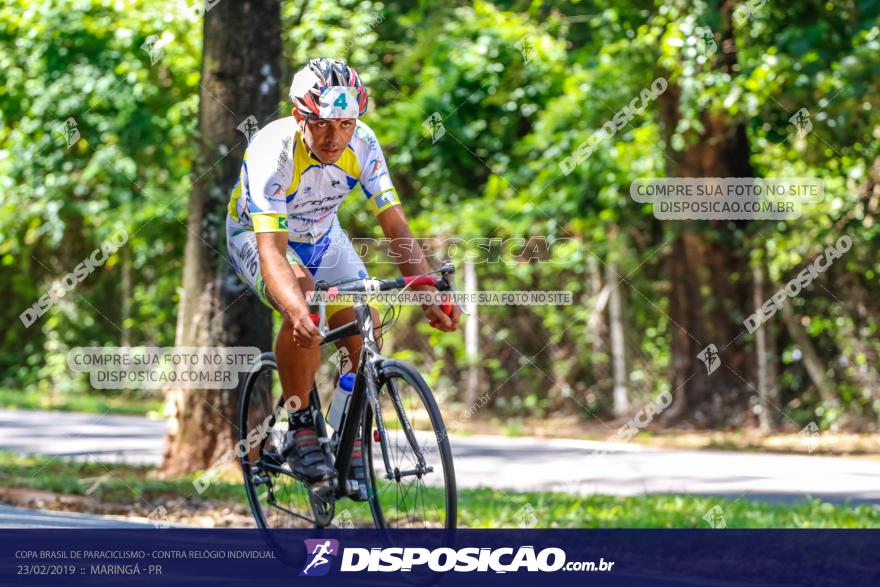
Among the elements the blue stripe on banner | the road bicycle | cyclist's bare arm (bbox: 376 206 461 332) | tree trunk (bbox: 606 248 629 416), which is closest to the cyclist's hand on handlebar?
cyclist's bare arm (bbox: 376 206 461 332)

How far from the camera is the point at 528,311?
1744 cm

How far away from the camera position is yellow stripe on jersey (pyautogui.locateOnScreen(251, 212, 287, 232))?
6.00 m

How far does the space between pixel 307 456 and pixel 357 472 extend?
31 centimetres

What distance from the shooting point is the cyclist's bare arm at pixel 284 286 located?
18.8ft

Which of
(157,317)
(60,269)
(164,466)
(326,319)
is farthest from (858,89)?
(60,269)

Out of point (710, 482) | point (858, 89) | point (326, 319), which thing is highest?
point (858, 89)

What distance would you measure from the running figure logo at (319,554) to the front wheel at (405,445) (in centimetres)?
29

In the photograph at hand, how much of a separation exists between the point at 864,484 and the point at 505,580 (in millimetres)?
5586

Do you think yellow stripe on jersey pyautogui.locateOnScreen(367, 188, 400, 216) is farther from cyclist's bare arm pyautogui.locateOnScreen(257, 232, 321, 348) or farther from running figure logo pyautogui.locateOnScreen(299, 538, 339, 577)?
running figure logo pyautogui.locateOnScreen(299, 538, 339, 577)

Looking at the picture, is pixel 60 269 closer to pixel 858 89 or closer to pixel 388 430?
pixel 858 89

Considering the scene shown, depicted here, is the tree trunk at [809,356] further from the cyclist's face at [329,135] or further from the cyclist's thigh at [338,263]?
the cyclist's face at [329,135]

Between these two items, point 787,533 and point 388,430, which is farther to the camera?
point 787,533

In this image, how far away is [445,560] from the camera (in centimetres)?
552

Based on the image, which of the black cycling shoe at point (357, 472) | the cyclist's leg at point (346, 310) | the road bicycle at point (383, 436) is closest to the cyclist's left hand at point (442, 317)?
the road bicycle at point (383, 436)
